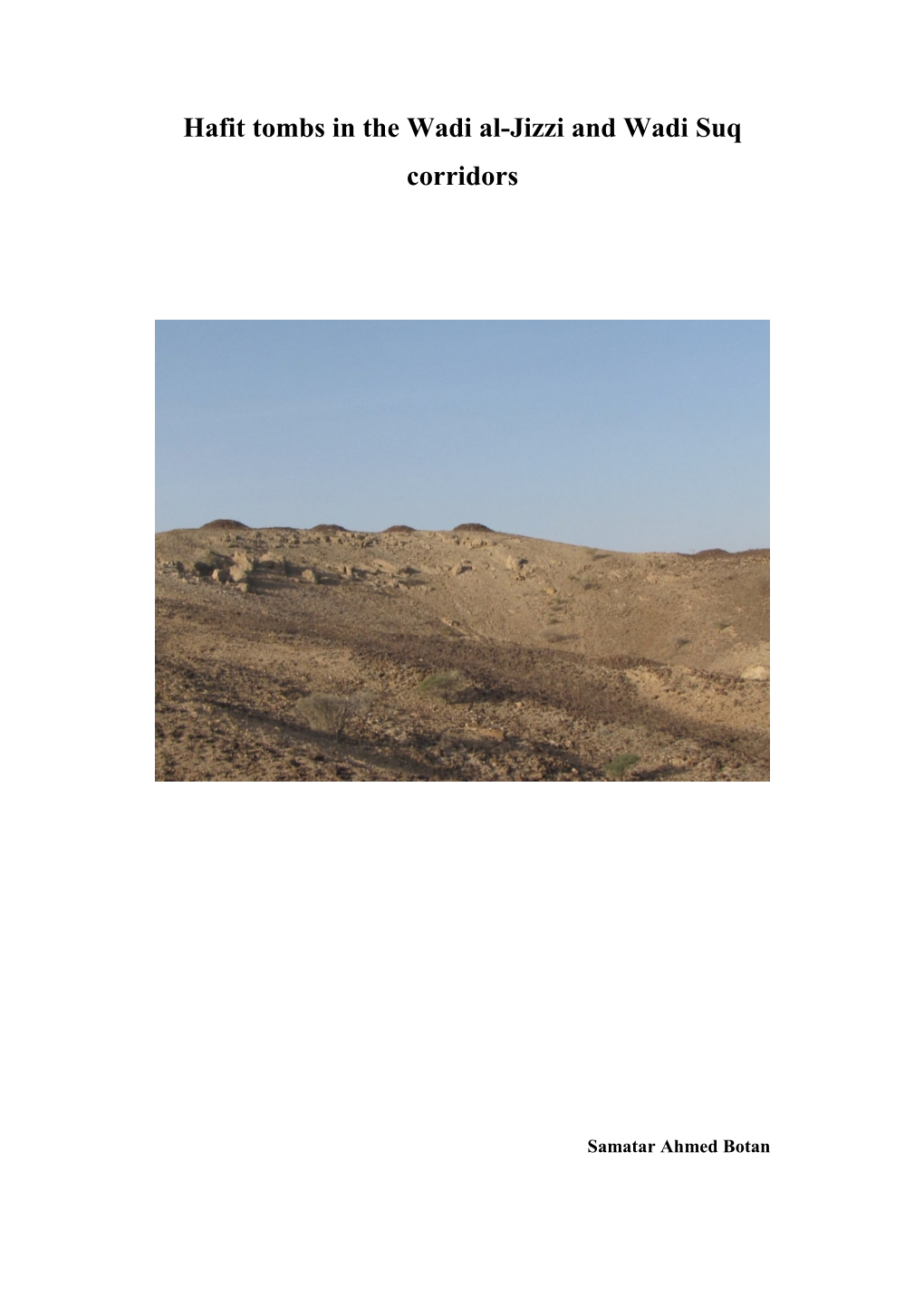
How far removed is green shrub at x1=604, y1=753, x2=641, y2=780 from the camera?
406 inches

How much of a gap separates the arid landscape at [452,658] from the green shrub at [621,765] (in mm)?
25

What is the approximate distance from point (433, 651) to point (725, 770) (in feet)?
23.2

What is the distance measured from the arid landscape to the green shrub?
0.08 ft

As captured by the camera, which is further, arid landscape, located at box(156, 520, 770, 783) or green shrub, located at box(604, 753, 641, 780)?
green shrub, located at box(604, 753, 641, 780)

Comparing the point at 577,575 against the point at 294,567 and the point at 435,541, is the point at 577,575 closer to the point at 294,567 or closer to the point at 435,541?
the point at 435,541

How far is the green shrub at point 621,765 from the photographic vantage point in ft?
33.9

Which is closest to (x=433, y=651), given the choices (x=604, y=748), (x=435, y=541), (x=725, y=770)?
(x=604, y=748)

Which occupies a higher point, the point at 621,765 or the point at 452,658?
the point at 452,658

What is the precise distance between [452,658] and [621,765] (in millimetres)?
5603

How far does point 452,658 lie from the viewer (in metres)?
15.6

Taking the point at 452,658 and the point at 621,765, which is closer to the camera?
the point at 621,765
